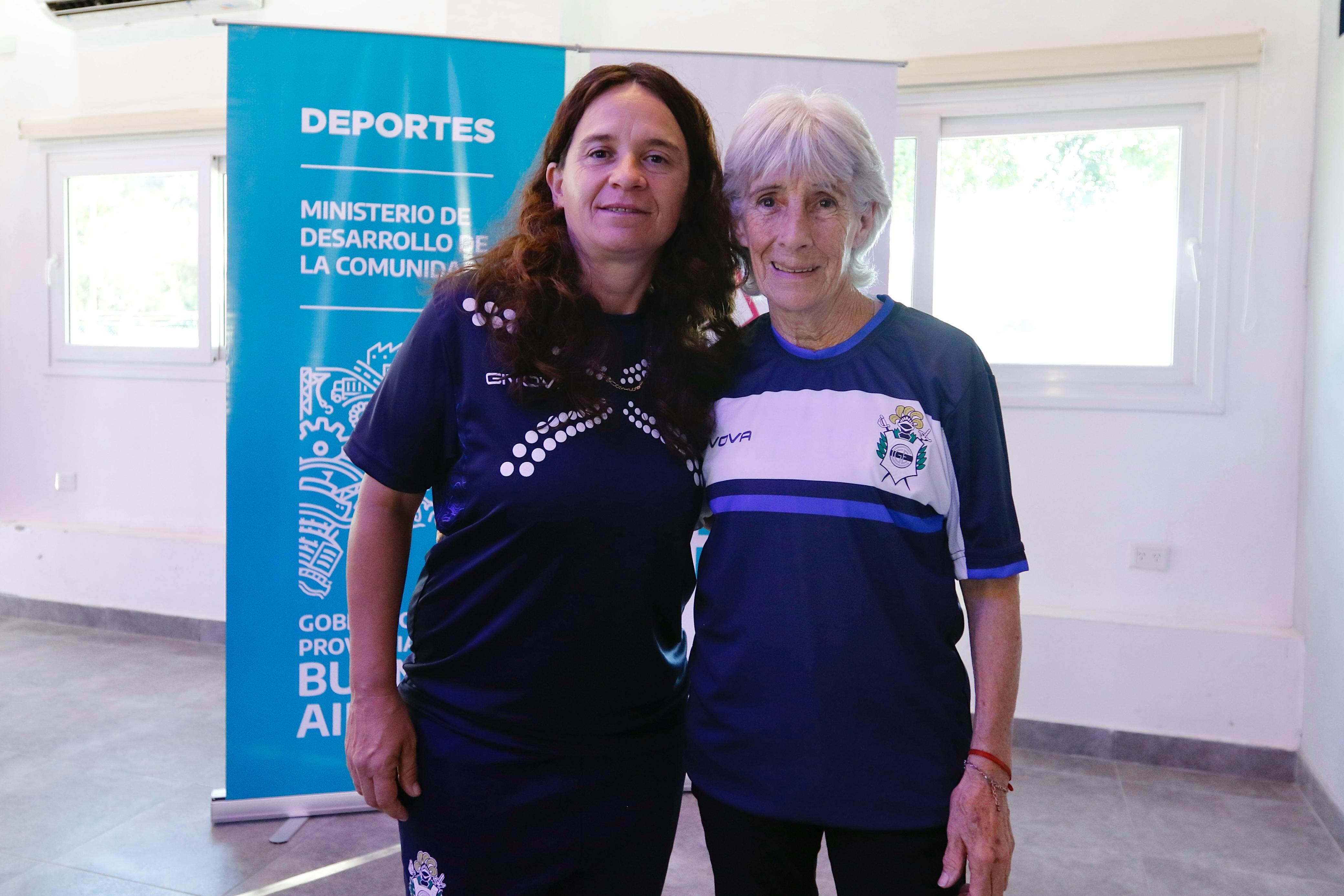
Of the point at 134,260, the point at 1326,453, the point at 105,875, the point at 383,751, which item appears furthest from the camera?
the point at 134,260

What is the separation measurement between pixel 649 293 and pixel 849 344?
0.29m

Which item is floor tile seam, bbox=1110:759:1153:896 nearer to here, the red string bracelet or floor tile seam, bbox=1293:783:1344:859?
floor tile seam, bbox=1293:783:1344:859

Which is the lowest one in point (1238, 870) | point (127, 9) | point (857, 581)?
point (1238, 870)

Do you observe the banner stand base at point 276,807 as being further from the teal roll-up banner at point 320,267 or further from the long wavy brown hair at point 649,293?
the long wavy brown hair at point 649,293

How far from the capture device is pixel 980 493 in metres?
1.10

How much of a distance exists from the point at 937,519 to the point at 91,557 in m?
4.81

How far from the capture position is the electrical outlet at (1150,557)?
11.3 feet

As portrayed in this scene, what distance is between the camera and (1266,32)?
3234 mm

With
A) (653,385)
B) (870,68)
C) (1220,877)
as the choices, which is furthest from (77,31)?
(1220,877)

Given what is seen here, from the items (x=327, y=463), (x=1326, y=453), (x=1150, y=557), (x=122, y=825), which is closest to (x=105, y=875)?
(x=122, y=825)

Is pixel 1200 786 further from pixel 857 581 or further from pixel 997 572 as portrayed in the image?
pixel 857 581

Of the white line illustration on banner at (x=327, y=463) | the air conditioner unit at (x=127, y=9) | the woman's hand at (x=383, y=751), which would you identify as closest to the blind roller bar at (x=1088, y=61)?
the white line illustration on banner at (x=327, y=463)

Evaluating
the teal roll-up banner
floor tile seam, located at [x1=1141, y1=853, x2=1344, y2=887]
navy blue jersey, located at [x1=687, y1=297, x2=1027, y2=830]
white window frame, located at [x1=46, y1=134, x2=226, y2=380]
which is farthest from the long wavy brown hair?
white window frame, located at [x1=46, y1=134, x2=226, y2=380]

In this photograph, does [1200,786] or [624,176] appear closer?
[624,176]
